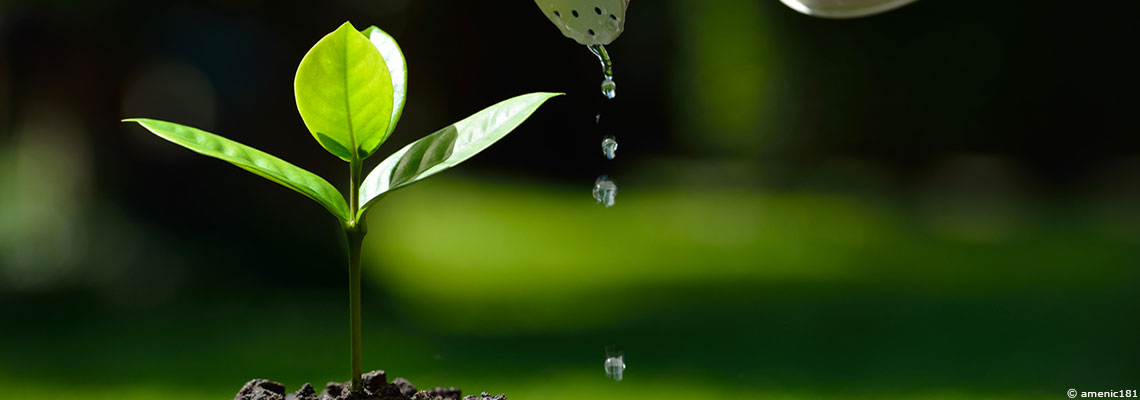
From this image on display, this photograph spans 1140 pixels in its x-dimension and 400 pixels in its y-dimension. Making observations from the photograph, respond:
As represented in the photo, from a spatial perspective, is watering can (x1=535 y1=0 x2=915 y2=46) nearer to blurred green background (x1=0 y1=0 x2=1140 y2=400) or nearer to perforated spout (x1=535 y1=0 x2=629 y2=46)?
perforated spout (x1=535 y1=0 x2=629 y2=46)

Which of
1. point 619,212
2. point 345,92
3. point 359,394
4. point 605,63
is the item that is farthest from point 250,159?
point 619,212

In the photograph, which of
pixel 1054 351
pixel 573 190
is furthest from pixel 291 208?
pixel 1054 351

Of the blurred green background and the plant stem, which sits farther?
the blurred green background

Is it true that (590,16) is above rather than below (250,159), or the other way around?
above

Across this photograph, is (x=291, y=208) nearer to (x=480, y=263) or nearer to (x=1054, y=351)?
(x=480, y=263)

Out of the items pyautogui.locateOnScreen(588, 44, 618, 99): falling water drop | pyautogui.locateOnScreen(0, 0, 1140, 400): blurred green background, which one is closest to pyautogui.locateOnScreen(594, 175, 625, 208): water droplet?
pyautogui.locateOnScreen(588, 44, 618, 99): falling water drop

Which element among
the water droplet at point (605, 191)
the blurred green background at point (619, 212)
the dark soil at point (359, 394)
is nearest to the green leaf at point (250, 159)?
the dark soil at point (359, 394)

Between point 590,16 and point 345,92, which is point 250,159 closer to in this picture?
point 345,92
